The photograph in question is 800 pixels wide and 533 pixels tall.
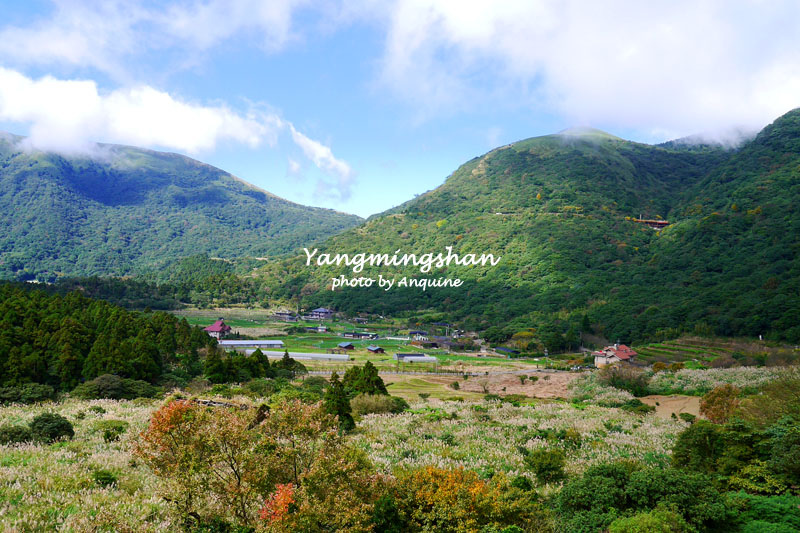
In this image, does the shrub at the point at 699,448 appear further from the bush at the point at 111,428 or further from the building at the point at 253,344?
the building at the point at 253,344

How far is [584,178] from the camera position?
14825 cm

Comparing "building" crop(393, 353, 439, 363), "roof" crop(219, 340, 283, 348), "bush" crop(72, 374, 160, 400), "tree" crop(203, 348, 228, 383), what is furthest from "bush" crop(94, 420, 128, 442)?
"roof" crop(219, 340, 283, 348)

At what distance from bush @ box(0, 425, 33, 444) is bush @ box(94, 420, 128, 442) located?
2.02 metres

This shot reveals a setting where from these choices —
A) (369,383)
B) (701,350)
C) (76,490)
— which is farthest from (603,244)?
(76,490)

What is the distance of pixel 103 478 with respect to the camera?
10.7m

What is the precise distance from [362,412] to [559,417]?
431 inches

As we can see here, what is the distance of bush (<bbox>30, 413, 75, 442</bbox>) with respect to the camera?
14.3 meters

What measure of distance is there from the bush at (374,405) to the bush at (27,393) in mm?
15309

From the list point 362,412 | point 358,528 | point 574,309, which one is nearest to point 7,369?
point 362,412

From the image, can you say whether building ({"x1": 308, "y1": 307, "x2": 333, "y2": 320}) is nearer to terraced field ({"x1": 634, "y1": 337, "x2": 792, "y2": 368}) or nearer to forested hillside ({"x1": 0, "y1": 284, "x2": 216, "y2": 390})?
terraced field ({"x1": 634, "y1": 337, "x2": 792, "y2": 368})

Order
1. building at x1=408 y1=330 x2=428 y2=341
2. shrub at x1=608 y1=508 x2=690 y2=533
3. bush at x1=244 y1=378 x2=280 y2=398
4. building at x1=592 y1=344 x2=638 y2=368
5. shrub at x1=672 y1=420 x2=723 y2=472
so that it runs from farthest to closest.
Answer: building at x1=408 y1=330 x2=428 y2=341 → building at x1=592 y1=344 x2=638 y2=368 → bush at x1=244 y1=378 x2=280 y2=398 → shrub at x1=672 y1=420 x2=723 y2=472 → shrub at x1=608 y1=508 x2=690 y2=533

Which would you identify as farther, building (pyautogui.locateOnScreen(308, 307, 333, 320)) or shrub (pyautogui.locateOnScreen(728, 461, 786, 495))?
building (pyautogui.locateOnScreen(308, 307, 333, 320))

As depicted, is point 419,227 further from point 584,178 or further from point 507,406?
point 507,406

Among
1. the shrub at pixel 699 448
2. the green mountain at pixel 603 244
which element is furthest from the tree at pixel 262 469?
the green mountain at pixel 603 244
